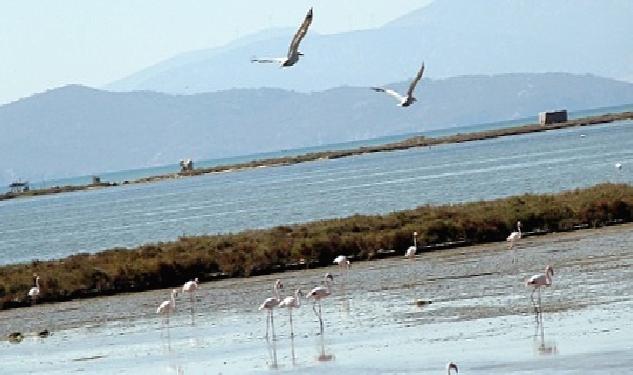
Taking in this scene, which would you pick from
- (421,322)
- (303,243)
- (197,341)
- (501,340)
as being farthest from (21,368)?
(303,243)

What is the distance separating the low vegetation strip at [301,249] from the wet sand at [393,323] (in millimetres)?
1095

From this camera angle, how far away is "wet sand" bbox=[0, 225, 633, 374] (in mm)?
21500

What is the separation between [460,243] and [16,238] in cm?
6153

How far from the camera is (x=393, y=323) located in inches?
1022

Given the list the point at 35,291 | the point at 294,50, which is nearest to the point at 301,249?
the point at 35,291

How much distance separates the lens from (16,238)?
3802 inches

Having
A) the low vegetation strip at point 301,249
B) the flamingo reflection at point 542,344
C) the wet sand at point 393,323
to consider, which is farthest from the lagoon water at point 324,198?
the flamingo reflection at point 542,344

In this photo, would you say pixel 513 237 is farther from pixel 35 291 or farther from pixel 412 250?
pixel 35 291

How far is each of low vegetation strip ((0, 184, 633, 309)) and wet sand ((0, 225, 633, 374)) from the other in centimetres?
110

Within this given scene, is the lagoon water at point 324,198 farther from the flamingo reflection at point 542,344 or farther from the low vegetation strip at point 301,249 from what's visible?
the flamingo reflection at point 542,344

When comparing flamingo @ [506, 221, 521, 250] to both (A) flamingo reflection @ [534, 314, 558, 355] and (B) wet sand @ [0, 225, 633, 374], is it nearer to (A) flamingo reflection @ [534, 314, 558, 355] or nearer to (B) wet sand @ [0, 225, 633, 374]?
(B) wet sand @ [0, 225, 633, 374]

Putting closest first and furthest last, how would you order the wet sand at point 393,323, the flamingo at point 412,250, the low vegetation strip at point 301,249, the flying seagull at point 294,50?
the wet sand at point 393,323 → the flying seagull at point 294,50 → the flamingo at point 412,250 → the low vegetation strip at point 301,249

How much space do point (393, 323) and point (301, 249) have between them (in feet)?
47.4

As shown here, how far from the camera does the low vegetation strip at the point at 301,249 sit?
39.6 m
